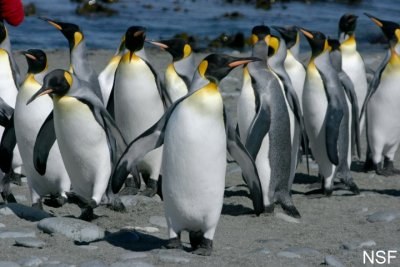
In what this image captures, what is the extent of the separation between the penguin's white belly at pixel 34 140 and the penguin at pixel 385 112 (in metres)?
3.17

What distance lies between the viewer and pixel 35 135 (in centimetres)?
648

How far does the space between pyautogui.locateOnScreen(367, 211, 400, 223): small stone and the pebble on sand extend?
1.99 metres

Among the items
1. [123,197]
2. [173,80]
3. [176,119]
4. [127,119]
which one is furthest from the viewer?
[173,80]

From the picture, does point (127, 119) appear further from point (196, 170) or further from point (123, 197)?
point (196, 170)

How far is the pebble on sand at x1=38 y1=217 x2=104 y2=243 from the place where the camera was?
218 inches

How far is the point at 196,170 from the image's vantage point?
17.6 ft

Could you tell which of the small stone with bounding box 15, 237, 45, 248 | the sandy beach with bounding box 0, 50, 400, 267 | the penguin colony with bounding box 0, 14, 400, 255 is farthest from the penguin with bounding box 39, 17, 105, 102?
the small stone with bounding box 15, 237, 45, 248

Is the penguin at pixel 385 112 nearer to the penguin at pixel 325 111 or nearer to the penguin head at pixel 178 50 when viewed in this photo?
the penguin at pixel 325 111

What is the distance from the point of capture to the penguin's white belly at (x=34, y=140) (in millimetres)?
6461

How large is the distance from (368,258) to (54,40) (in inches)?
545

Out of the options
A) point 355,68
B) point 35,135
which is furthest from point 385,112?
point 35,135

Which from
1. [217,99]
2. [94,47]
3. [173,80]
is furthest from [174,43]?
[94,47]

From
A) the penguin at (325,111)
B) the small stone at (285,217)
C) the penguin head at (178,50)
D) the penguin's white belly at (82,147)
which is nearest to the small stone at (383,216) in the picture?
the small stone at (285,217)

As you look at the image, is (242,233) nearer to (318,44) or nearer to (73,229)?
(73,229)
